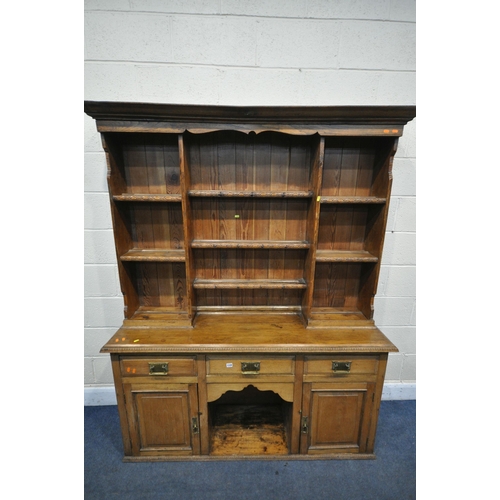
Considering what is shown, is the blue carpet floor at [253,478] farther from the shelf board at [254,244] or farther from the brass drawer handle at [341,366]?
the shelf board at [254,244]

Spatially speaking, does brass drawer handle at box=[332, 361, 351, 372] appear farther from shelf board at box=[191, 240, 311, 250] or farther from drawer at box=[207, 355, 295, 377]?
shelf board at box=[191, 240, 311, 250]

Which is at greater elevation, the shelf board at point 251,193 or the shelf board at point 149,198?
the shelf board at point 251,193

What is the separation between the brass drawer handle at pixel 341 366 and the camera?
60.6 inches

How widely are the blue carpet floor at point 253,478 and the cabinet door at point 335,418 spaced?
11 centimetres

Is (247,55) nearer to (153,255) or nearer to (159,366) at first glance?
(153,255)

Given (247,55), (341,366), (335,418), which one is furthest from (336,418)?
(247,55)

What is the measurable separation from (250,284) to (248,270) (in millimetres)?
138

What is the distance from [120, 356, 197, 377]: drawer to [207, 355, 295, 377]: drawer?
0.40 ft

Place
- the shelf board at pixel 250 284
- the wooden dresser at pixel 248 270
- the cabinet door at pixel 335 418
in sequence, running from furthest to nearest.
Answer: the shelf board at pixel 250 284
the cabinet door at pixel 335 418
the wooden dresser at pixel 248 270

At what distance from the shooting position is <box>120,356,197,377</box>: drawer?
4.99 ft

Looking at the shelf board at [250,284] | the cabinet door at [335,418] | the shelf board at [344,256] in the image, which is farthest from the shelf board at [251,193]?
the cabinet door at [335,418]

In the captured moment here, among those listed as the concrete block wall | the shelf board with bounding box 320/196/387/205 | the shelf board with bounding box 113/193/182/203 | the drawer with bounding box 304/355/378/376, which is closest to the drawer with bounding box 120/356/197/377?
the drawer with bounding box 304/355/378/376

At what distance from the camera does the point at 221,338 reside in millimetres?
1555

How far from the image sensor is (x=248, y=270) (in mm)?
1834
